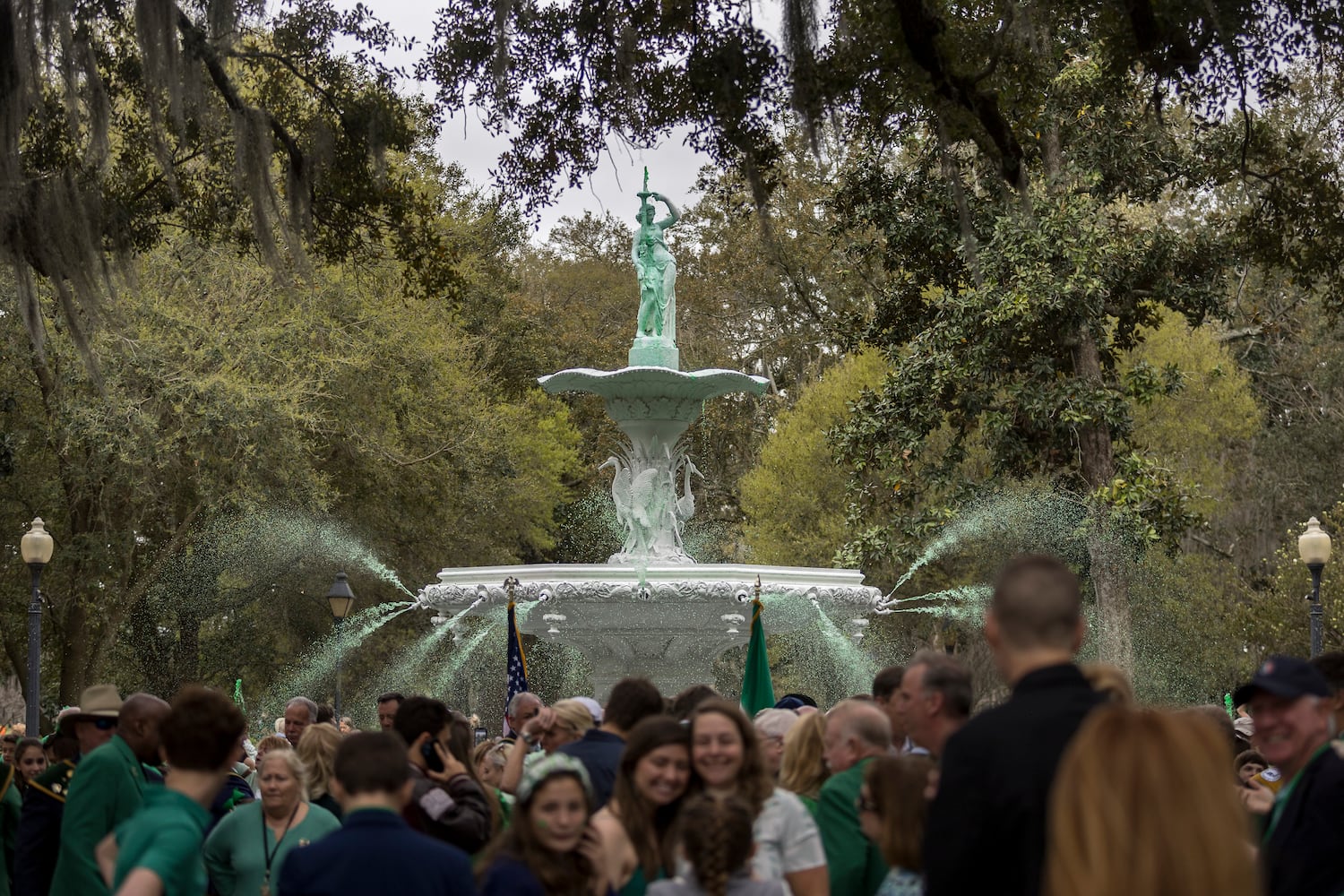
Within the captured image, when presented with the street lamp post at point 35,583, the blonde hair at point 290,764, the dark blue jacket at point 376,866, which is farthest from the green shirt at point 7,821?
the street lamp post at point 35,583

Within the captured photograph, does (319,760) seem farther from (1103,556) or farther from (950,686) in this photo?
(1103,556)

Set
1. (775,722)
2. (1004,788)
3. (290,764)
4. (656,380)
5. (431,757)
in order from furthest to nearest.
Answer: (656,380) → (775,722) → (431,757) → (290,764) → (1004,788)

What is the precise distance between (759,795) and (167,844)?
1.74 metres

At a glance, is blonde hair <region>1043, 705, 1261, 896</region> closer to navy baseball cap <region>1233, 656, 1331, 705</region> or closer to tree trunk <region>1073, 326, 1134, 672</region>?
navy baseball cap <region>1233, 656, 1331, 705</region>

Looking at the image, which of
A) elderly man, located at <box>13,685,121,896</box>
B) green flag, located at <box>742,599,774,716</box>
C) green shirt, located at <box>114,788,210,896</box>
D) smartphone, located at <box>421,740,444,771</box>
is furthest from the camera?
green flag, located at <box>742,599,774,716</box>

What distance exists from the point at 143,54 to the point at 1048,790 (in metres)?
8.48

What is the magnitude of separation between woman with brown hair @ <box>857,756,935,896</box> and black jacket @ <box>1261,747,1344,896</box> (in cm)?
92

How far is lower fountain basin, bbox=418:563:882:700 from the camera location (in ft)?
52.9

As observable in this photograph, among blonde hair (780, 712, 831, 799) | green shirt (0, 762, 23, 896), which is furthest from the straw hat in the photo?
blonde hair (780, 712, 831, 799)

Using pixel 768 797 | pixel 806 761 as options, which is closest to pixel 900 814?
pixel 768 797

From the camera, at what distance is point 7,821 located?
8.66 meters

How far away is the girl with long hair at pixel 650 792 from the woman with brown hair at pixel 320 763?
203 centimetres

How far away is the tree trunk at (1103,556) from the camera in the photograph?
2672cm

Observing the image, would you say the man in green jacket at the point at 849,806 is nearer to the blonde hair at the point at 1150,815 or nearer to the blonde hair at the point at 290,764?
the blonde hair at the point at 290,764
